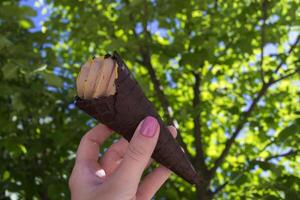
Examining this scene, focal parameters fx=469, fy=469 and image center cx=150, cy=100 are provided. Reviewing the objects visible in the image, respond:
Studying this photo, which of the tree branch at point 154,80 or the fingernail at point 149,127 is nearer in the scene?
the fingernail at point 149,127

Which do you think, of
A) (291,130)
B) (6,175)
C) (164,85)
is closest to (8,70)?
(6,175)

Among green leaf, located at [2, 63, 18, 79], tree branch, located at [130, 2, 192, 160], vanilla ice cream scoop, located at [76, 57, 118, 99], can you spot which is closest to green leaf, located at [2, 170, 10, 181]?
green leaf, located at [2, 63, 18, 79]

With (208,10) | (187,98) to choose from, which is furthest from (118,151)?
(187,98)

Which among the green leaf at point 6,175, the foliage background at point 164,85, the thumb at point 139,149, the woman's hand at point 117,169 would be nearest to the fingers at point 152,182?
the woman's hand at point 117,169

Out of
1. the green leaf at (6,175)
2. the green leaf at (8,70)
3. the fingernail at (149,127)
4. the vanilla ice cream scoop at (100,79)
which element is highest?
the vanilla ice cream scoop at (100,79)

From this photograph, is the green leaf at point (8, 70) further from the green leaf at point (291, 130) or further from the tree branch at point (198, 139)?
the green leaf at point (291, 130)

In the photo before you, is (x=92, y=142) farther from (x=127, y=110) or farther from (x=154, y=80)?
(x=154, y=80)

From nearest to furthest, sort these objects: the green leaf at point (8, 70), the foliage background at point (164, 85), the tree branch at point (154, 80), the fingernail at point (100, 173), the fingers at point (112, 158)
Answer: the fingernail at point (100, 173), the fingers at point (112, 158), the green leaf at point (8, 70), the foliage background at point (164, 85), the tree branch at point (154, 80)

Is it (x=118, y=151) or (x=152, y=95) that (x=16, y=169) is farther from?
(x=118, y=151)
